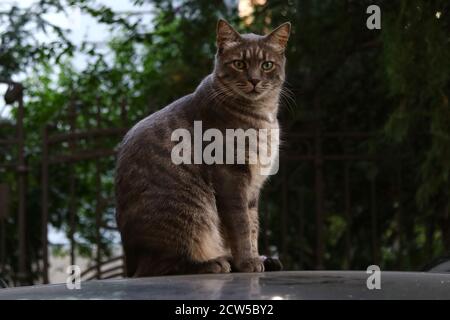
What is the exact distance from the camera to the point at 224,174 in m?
3.47

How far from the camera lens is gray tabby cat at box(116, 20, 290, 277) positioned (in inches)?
135

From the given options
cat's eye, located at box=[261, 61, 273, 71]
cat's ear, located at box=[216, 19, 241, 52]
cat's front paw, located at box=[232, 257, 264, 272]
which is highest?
cat's ear, located at box=[216, 19, 241, 52]

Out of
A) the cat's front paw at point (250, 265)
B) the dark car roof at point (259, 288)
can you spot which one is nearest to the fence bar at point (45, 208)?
the cat's front paw at point (250, 265)

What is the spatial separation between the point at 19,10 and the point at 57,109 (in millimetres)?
1805

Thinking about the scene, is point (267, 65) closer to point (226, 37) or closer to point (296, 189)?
point (226, 37)

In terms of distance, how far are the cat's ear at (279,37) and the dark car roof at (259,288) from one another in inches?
73.1

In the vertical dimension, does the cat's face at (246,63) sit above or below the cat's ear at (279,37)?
below

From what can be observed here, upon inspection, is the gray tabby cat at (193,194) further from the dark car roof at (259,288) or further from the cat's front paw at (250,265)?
the dark car roof at (259,288)

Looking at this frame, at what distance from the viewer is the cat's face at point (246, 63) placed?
12.2 feet

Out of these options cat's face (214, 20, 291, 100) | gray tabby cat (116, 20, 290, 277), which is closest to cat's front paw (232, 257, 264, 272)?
gray tabby cat (116, 20, 290, 277)

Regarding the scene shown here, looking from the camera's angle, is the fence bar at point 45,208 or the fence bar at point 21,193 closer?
the fence bar at point 45,208

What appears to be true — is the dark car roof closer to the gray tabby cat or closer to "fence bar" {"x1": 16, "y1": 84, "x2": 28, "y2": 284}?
the gray tabby cat
